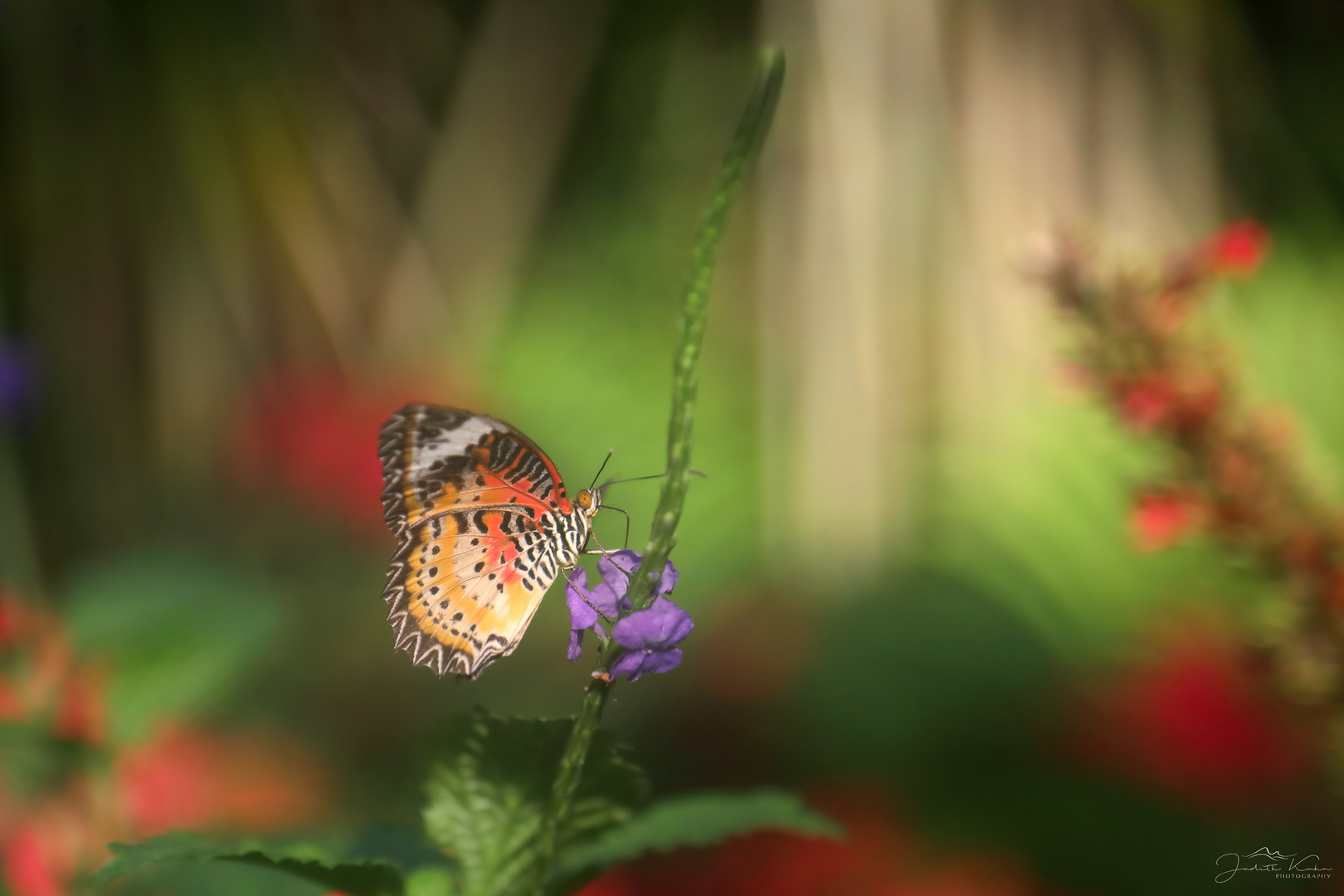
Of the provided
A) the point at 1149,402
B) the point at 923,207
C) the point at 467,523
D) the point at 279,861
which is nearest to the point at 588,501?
the point at 467,523

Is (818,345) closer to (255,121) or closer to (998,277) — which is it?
(998,277)

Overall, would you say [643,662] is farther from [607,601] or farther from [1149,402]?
[1149,402]

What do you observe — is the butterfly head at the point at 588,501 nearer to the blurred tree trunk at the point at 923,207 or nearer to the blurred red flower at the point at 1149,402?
the blurred red flower at the point at 1149,402

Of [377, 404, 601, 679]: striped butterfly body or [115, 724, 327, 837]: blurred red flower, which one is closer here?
[377, 404, 601, 679]: striped butterfly body

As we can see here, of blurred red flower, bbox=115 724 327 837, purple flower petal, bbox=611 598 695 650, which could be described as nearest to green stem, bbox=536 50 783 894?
purple flower petal, bbox=611 598 695 650

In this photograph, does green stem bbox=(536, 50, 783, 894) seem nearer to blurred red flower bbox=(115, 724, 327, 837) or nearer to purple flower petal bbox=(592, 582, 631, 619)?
purple flower petal bbox=(592, 582, 631, 619)

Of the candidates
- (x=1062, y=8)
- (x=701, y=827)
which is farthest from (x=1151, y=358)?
(x=1062, y=8)
